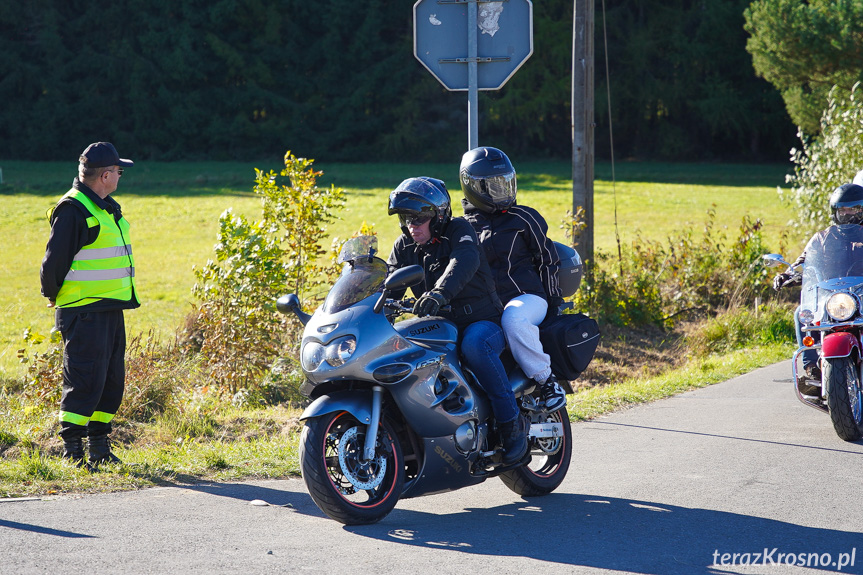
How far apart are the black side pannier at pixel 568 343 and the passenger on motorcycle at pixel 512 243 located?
8 cm

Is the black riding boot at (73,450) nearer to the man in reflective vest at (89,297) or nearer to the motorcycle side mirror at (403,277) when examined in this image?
the man in reflective vest at (89,297)

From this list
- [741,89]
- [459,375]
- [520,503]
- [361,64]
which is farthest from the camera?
[361,64]

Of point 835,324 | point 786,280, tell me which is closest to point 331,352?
point 835,324

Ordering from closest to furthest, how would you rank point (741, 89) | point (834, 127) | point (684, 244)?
point (684, 244)
point (834, 127)
point (741, 89)

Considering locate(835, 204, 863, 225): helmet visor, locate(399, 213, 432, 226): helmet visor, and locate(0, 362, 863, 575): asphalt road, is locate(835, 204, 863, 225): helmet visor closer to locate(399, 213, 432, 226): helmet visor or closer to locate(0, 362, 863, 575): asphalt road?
locate(0, 362, 863, 575): asphalt road

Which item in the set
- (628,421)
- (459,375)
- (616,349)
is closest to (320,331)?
(459,375)

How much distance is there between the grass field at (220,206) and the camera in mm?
17188

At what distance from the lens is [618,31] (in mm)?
51000

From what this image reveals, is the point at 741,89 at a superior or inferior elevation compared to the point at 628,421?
superior

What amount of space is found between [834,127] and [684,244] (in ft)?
13.0

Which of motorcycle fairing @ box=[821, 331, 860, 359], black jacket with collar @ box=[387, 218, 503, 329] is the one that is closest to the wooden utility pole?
motorcycle fairing @ box=[821, 331, 860, 359]

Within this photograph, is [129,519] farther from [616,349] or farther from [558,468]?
[616,349]

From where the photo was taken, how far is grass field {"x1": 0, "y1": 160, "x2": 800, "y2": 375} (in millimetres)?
17188

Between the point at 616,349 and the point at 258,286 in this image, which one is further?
the point at 616,349
